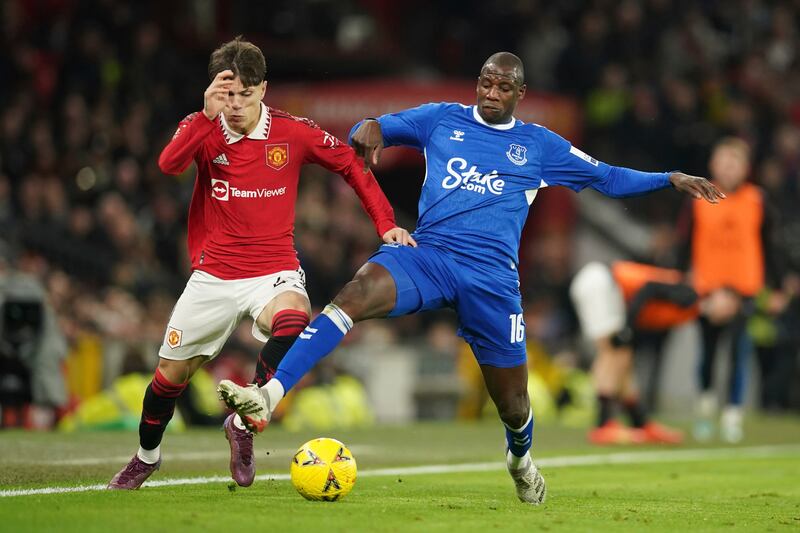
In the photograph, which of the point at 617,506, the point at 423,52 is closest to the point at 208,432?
the point at 617,506

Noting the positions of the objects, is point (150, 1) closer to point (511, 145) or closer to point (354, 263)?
point (354, 263)

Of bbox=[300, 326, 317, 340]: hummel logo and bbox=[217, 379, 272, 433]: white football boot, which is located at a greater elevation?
bbox=[300, 326, 317, 340]: hummel logo

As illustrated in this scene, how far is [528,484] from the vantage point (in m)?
7.62

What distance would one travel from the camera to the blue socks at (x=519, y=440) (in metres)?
7.58

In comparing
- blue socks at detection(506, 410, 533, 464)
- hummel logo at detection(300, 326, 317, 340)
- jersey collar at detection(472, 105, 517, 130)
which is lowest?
blue socks at detection(506, 410, 533, 464)

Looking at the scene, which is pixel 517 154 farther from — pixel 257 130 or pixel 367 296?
pixel 257 130

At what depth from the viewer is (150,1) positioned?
23.7 metres

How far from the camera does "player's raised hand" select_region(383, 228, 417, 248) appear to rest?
24.2ft

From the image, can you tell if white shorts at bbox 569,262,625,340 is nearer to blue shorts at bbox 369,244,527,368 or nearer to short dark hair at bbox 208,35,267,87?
blue shorts at bbox 369,244,527,368

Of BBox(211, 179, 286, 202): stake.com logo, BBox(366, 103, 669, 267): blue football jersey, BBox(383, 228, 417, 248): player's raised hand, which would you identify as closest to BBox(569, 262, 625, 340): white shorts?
BBox(366, 103, 669, 267): blue football jersey

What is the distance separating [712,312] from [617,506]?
671 cm

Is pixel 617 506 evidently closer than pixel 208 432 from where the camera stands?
Yes

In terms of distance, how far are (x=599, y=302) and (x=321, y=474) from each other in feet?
23.1

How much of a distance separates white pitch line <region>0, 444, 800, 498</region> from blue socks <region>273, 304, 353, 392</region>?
1266 mm
